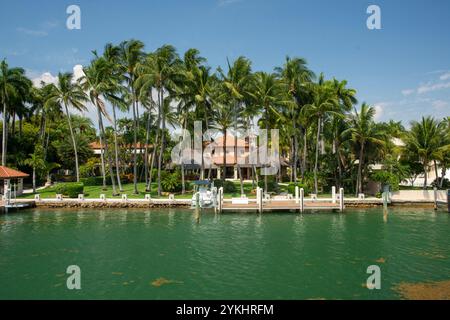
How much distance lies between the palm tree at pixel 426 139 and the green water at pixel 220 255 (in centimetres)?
1439

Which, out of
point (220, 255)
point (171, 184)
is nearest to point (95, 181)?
point (171, 184)

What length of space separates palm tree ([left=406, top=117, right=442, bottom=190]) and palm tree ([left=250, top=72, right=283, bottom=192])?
18467 mm

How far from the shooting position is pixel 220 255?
19.4 metres

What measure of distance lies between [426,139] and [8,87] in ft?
186

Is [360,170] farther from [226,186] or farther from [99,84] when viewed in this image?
[99,84]

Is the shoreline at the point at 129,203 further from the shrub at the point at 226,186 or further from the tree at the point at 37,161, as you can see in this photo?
the tree at the point at 37,161

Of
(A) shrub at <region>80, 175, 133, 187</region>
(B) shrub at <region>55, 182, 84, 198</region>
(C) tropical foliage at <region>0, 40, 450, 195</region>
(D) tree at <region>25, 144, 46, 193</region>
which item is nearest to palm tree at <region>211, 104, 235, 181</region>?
(C) tropical foliage at <region>0, 40, 450, 195</region>

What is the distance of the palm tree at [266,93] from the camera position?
42.2m

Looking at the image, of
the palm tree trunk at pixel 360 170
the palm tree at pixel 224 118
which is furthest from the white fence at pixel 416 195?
the palm tree at pixel 224 118

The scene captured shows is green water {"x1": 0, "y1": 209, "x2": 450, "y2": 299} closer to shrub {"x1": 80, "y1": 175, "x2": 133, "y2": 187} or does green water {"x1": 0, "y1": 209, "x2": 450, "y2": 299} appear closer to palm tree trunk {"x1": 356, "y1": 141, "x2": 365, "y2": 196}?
palm tree trunk {"x1": 356, "y1": 141, "x2": 365, "y2": 196}

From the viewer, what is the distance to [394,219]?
1218 inches

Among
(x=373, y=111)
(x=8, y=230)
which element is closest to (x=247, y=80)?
(x=373, y=111)

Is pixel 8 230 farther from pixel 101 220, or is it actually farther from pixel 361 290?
pixel 361 290
